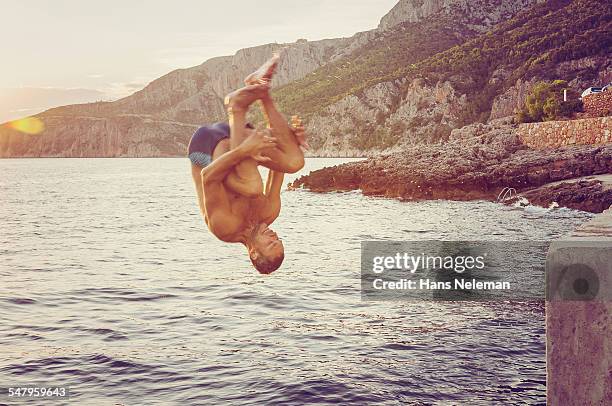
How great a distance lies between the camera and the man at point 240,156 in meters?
2.83

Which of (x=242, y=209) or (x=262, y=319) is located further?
(x=262, y=319)

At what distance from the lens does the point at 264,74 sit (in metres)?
2.91

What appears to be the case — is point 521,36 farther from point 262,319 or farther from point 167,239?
point 262,319

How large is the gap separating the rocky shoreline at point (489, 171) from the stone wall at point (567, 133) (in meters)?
1.21

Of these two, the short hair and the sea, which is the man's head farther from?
the sea

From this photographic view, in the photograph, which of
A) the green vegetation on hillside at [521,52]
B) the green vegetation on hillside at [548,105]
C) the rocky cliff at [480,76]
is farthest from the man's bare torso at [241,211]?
the rocky cliff at [480,76]

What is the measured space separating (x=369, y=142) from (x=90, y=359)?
176 metres

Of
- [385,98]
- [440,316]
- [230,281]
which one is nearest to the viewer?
[440,316]

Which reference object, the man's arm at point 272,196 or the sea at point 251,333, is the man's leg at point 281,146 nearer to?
the man's arm at point 272,196

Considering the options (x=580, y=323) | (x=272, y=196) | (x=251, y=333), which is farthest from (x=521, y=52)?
(x=272, y=196)

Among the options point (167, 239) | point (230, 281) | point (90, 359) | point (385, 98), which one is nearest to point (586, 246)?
point (90, 359)

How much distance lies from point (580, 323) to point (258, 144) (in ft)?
15.0

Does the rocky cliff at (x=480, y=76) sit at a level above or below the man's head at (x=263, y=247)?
above

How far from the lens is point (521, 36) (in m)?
145
